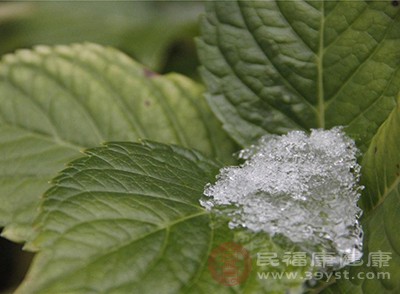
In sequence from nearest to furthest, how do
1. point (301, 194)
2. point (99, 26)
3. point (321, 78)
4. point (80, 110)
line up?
point (301, 194)
point (321, 78)
point (80, 110)
point (99, 26)

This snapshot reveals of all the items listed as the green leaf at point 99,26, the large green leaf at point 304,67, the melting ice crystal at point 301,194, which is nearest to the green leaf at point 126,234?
the melting ice crystal at point 301,194

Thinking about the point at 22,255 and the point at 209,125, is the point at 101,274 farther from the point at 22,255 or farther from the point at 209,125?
the point at 22,255

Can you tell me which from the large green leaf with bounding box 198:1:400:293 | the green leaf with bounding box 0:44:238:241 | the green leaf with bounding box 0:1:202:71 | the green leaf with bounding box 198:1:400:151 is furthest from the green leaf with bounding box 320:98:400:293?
the green leaf with bounding box 0:1:202:71

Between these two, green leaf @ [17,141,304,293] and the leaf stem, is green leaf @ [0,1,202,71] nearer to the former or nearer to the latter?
the leaf stem

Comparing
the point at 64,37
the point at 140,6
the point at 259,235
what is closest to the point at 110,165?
the point at 259,235

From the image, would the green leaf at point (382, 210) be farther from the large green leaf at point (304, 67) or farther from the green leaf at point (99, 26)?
the green leaf at point (99, 26)

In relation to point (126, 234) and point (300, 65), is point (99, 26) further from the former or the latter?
point (126, 234)

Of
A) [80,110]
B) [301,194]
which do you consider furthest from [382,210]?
[80,110]
